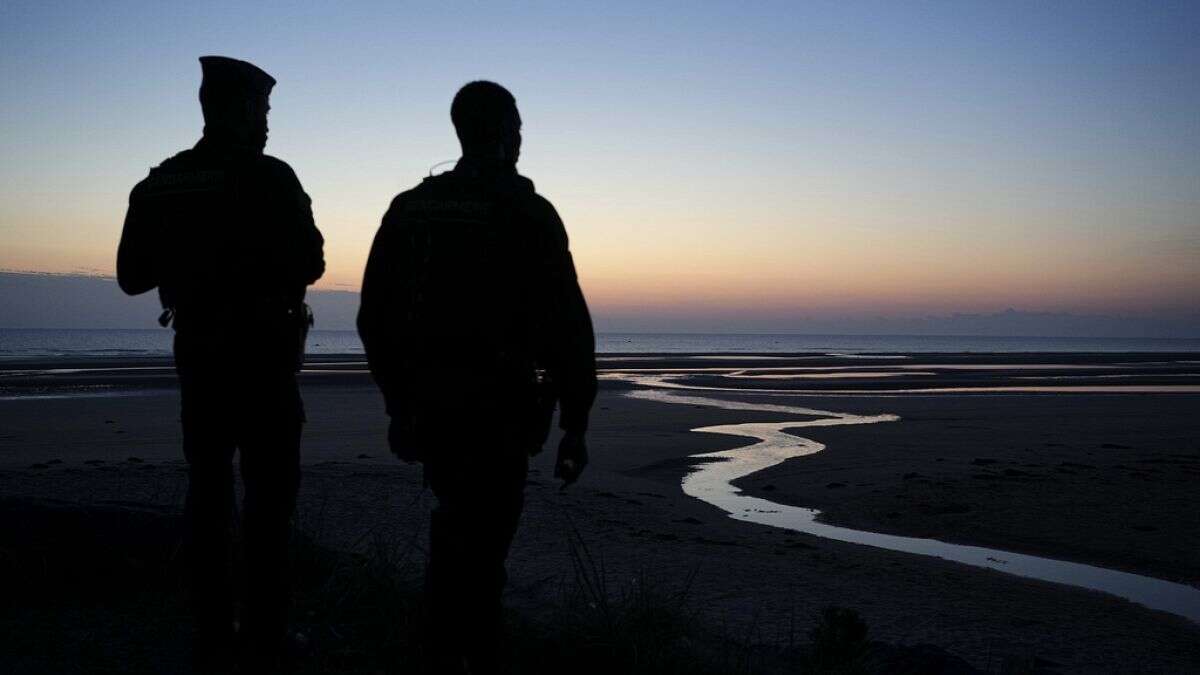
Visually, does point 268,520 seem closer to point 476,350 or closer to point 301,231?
point 301,231

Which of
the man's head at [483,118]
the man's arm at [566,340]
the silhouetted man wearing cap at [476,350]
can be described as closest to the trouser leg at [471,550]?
the silhouetted man wearing cap at [476,350]

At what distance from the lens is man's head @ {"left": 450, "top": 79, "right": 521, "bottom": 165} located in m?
2.71

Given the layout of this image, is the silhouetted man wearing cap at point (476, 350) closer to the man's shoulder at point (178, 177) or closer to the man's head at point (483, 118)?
the man's head at point (483, 118)

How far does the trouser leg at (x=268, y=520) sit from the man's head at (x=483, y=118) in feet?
4.03

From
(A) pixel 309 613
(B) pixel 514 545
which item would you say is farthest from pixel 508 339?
(B) pixel 514 545

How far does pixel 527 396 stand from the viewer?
8.60 ft

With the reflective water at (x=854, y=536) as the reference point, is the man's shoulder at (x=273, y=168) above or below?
above

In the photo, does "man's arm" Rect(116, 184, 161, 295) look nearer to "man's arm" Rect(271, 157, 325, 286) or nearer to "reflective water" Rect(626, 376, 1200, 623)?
"man's arm" Rect(271, 157, 325, 286)

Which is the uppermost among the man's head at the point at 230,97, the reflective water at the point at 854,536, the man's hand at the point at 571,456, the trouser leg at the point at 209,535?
the man's head at the point at 230,97

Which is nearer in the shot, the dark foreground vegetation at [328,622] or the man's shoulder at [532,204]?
the man's shoulder at [532,204]

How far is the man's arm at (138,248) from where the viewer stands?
3.20 metres

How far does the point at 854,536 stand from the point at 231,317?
20.4ft

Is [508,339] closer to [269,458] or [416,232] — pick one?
[416,232]

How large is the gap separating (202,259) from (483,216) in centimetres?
116
